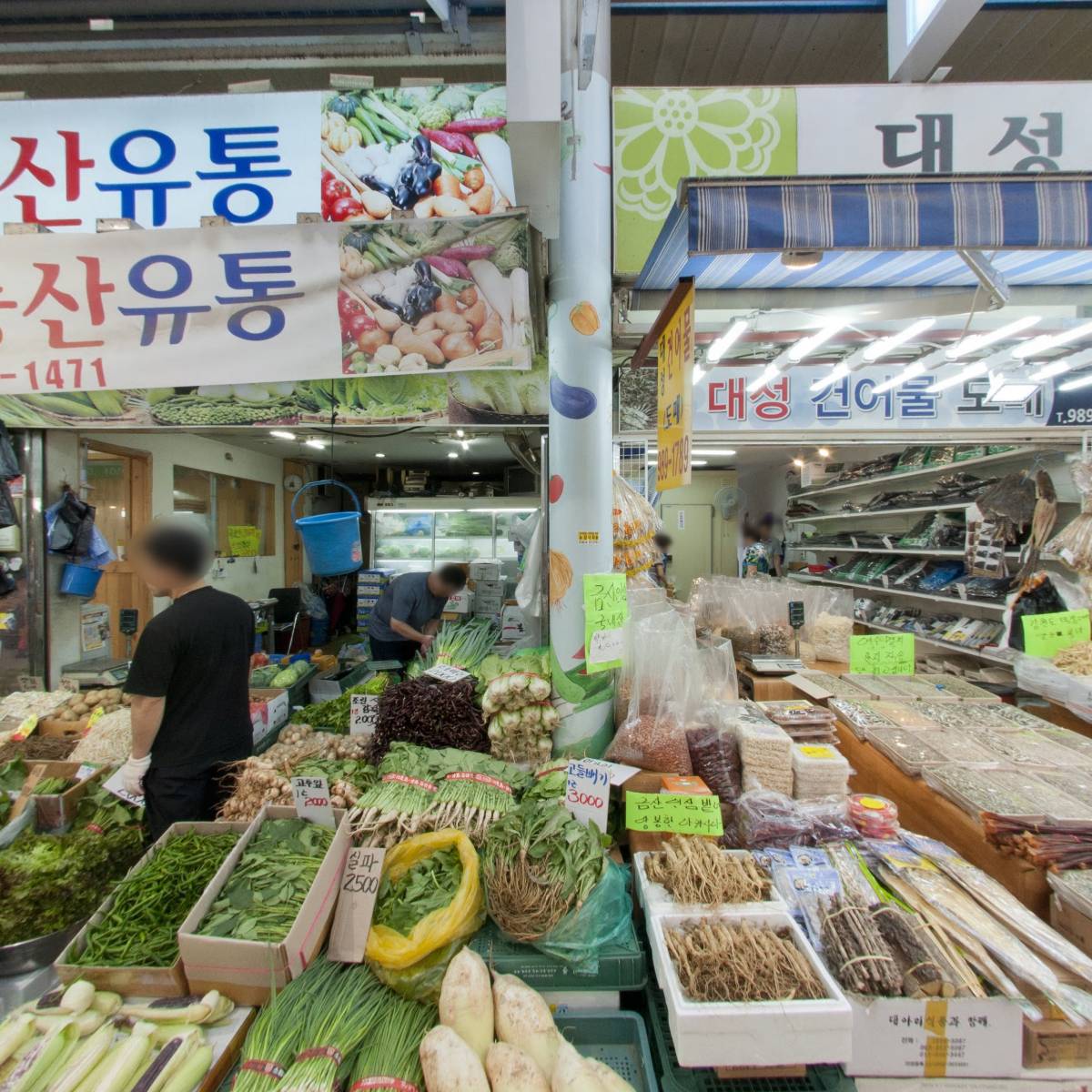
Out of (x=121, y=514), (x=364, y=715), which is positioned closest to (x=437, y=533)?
(x=121, y=514)

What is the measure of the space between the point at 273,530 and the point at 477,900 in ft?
30.4

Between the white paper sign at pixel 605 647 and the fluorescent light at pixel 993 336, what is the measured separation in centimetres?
237

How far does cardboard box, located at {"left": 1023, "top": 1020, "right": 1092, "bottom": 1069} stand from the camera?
1491 millimetres

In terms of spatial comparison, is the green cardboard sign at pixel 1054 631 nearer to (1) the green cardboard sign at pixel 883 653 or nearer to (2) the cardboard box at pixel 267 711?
(1) the green cardboard sign at pixel 883 653

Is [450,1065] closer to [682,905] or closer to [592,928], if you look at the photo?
[592,928]

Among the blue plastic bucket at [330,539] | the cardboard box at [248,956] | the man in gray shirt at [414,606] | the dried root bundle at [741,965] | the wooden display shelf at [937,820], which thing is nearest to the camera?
the dried root bundle at [741,965]

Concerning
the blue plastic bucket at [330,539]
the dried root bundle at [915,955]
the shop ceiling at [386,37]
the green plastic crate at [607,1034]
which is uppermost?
the shop ceiling at [386,37]

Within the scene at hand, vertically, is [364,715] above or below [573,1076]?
above

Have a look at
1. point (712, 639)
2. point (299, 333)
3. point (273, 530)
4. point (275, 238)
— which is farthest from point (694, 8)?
point (273, 530)

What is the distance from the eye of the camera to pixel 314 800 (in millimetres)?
2076

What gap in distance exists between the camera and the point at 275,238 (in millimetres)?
2826

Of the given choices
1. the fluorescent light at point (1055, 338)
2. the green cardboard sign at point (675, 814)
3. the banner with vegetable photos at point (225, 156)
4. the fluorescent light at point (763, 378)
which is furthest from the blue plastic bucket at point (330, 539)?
the fluorescent light at point (1055, 338)

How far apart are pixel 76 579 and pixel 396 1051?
352 centimetres

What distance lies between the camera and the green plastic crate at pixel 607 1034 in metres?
1.63
